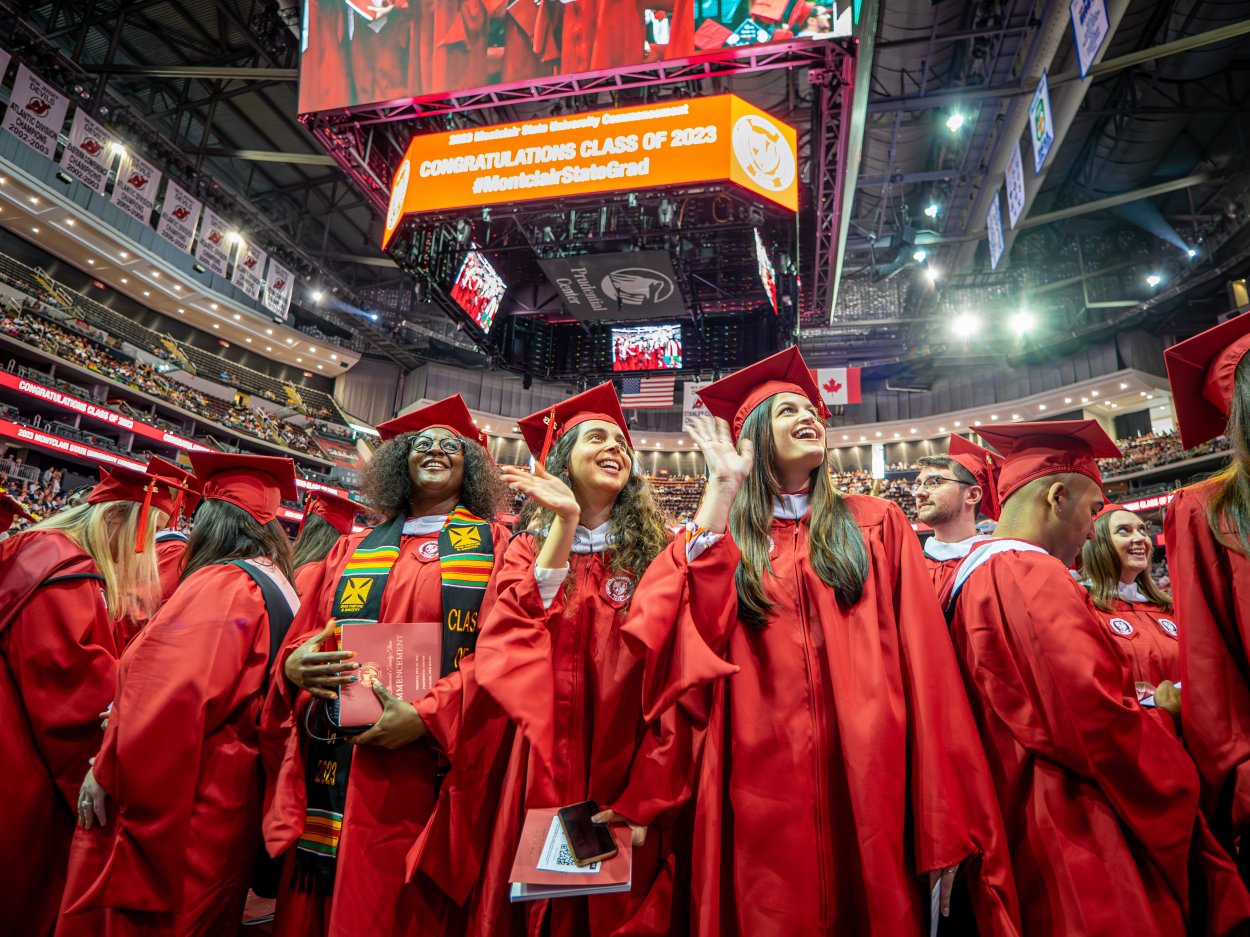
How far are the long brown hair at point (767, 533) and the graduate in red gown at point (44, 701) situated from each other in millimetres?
2690

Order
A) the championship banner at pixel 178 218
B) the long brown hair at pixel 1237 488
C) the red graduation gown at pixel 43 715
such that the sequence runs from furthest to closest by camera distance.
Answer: the championship banner at pixel 178 218 < the red graduation gown at pixel 43 715 < the long brown hair at pixel 1237 488

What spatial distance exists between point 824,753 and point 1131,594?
331 centimetres

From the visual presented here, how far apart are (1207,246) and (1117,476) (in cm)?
787

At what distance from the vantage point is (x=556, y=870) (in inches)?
63.6

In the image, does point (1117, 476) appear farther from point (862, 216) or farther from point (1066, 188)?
point (862, 216)

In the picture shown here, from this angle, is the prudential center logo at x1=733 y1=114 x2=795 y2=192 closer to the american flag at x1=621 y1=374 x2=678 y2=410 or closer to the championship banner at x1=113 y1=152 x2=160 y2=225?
the american flag at x1=621 y1=374 x2=678 y2=410

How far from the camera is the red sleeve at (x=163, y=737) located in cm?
222

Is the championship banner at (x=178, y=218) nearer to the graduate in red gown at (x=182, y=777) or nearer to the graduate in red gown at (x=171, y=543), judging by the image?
the graduate in red gown at (x=171, y=543)

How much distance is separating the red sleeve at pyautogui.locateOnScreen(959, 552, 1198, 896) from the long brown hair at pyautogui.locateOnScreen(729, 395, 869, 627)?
447 mm

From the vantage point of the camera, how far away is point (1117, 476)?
76.8 feet

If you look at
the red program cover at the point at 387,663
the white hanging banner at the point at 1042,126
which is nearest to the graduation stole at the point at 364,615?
the red program cover at the point at 387,663

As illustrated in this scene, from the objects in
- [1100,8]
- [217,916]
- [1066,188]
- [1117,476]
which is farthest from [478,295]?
[1117,476]

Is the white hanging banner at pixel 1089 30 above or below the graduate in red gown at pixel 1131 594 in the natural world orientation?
above

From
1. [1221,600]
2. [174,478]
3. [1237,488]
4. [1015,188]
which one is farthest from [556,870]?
[1015,188]
